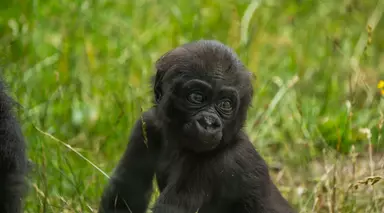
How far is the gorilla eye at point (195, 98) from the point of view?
15.9ft

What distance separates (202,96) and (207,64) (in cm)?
18

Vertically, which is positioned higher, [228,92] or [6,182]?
[228,92]

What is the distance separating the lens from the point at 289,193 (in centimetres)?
631

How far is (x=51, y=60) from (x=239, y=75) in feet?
9.72

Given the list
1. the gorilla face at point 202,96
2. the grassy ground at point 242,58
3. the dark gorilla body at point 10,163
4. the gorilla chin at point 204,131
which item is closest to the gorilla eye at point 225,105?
the gorilla face at point 202,96

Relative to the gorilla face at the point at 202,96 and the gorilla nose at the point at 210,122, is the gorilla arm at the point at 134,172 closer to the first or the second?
the gorilla face at the point at 202,96

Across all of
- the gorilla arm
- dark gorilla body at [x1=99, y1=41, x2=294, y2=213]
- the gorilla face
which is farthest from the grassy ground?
the gorilla face

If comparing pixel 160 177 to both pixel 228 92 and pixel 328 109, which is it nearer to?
pixel 228 92

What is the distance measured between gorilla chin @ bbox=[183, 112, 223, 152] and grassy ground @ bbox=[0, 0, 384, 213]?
0.78 m

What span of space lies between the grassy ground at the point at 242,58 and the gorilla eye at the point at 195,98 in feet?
2.79

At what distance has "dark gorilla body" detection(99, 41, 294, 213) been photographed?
15.9 feet

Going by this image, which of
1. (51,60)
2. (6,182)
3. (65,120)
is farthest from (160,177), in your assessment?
(51,60)

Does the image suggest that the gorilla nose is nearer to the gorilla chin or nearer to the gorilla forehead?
the gorilla chin

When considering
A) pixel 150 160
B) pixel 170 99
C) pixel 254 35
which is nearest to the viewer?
pixel 170 99
